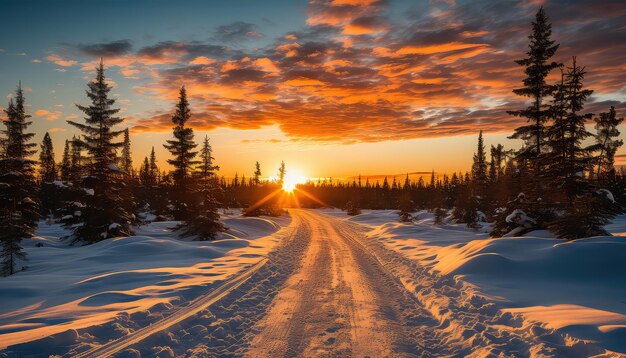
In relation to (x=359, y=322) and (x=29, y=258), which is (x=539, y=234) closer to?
(x=359, y=322)

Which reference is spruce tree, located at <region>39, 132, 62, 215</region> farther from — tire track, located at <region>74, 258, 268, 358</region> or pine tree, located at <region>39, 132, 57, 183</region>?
tire track, located at <region>74, 258, 268, 358</region>

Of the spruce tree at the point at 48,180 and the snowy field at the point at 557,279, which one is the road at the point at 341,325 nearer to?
the snowy field at the point at 557,279

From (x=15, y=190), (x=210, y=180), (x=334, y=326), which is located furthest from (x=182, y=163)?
(x=334, y=326)

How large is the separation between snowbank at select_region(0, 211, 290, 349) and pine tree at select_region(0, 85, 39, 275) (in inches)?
46.2

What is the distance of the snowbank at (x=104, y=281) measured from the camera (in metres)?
7.28

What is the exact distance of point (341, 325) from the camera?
22.7 ft

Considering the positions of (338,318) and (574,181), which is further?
(574,181)

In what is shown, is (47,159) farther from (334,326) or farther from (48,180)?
(334,326)

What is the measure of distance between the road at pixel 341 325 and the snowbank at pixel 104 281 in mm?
1282

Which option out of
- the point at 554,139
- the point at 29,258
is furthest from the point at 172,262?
the point at 554,139

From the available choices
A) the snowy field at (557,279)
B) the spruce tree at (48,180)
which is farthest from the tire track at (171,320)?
the spruce tree at (48,180)

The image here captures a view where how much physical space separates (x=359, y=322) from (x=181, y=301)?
477 cm

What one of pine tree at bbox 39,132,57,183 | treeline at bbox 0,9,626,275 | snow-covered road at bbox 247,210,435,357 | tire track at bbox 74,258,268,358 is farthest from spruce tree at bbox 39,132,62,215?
snow-covered road at bbox 247,210,435,357

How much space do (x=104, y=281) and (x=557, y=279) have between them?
14519 mm
